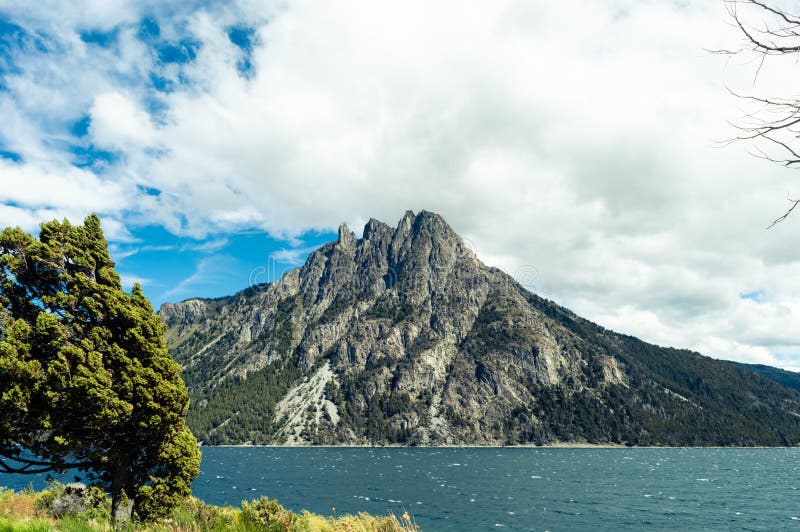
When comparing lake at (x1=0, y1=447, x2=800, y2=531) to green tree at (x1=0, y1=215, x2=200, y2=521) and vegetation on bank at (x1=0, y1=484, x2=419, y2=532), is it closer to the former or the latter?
vegetation on bank at (x1=0, y1=484, x2=419, y2=532)

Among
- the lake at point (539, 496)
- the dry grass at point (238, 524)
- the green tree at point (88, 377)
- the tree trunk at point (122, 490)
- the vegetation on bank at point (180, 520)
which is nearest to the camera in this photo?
the dry grass at point (238, 524)

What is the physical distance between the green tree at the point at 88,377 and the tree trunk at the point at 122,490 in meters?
0.05

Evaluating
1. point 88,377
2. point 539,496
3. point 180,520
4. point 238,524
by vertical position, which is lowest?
point 539,496

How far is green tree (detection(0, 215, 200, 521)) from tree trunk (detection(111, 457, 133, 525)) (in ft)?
0.15

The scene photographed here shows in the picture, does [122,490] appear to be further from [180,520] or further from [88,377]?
[180,520]

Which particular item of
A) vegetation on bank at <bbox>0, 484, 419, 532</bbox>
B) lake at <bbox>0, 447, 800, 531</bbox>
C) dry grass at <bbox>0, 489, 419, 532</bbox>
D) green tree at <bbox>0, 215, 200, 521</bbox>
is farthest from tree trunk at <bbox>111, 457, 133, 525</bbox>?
lake at <bbox>0, 447, 800, 531</bbox>

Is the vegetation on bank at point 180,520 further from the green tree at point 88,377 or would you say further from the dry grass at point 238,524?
the green tree at point 88,377

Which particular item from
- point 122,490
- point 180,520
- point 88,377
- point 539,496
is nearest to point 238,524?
point 180,520

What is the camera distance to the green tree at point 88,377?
20.5m

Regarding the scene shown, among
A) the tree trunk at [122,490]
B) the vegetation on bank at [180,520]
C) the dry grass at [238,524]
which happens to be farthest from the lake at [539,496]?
the dry grass at [238,524]

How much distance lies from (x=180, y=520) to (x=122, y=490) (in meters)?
11.4

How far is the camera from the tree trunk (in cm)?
2242

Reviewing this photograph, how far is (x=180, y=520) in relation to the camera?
1416 cm

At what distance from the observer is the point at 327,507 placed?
75.8 m
